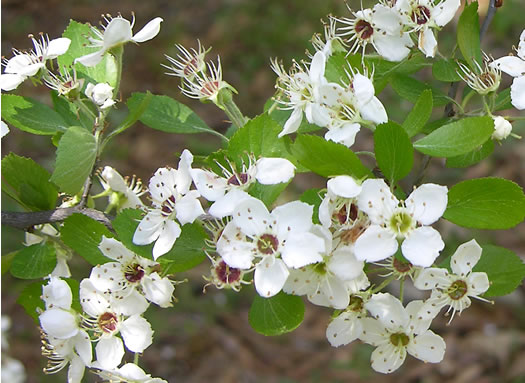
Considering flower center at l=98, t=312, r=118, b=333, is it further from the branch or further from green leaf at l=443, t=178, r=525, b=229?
green leaf at l=443, t=178, r=525, b=229

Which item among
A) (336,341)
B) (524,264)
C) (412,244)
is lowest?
(336,341)

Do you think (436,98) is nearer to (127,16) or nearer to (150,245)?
(150,245)

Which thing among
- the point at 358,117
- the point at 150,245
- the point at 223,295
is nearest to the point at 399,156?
the point at 358,117

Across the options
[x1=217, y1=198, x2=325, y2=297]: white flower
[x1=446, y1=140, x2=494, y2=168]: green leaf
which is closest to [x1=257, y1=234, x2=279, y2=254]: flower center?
[x1=217, y1=198, x2=325, y2=297]: white flower

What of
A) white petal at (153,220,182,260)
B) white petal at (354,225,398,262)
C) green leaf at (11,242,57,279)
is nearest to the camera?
white petal at (354,225,398,262)

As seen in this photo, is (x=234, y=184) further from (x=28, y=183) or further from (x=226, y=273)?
(x=28, y=183)
